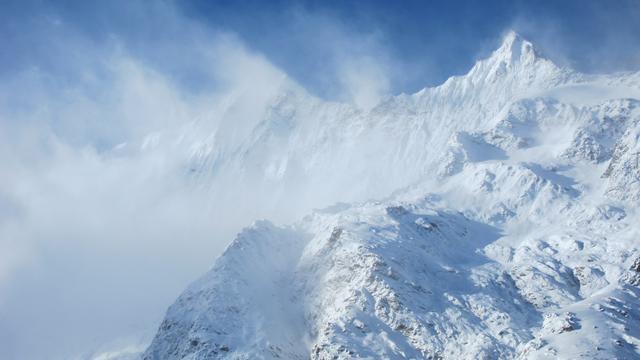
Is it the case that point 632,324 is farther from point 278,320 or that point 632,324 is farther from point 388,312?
point 278,320

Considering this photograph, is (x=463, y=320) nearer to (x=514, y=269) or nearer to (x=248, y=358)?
(x=514, y=269)

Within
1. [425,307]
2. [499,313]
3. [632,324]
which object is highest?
[425,307]

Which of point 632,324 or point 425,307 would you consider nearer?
point 632,324

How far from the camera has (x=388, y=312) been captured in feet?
584

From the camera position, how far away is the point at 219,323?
603ft

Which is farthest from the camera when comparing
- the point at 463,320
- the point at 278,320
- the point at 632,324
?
the point at 278,320

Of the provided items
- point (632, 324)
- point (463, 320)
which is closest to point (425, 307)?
point (463, 320)

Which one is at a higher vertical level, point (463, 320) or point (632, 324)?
point (463, 320)

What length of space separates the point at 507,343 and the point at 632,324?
29.2 metres

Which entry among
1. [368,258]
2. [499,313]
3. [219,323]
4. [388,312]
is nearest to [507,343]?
[499,313]

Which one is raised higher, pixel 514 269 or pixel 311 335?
pixel 311 335

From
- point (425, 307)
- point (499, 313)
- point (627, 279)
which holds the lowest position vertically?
point (627, 279)

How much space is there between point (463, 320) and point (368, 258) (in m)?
30.7

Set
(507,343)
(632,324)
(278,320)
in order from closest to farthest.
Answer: (632,324), (507,343), (278,320)
